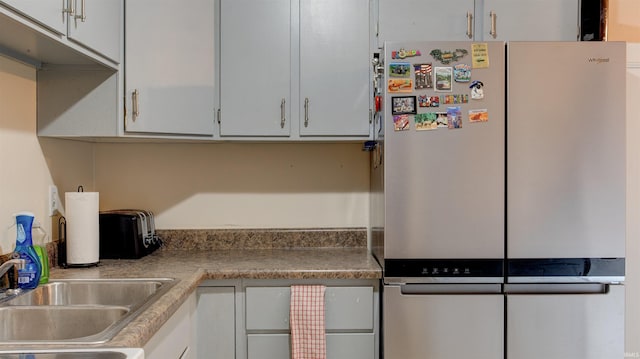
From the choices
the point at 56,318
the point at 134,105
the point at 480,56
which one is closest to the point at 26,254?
the point at 56,318

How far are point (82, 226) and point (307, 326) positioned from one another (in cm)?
96

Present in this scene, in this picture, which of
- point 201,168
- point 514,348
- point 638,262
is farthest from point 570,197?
point 201,168

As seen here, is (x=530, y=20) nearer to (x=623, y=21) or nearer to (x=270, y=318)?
(x=623, y=21)

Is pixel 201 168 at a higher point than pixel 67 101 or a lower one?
lower

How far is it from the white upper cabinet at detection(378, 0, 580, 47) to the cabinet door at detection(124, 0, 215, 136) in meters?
0.77

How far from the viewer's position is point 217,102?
80.3 inches

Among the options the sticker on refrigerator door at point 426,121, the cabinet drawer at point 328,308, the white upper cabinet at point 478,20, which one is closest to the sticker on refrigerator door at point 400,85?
the sticker on refrigerator door at point 426,121

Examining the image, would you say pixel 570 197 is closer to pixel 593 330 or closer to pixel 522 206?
pixel 522 206

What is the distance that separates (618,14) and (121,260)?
2590mm

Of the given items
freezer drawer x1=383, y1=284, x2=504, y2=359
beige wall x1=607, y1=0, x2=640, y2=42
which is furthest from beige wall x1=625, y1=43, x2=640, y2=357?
freezer drawer x1=383, y1=284, x2=504, y2=359

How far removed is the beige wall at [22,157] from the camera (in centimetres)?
161

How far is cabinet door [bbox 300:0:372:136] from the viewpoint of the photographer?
203 cm

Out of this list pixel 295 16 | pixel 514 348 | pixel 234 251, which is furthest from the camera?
pixel 234 251

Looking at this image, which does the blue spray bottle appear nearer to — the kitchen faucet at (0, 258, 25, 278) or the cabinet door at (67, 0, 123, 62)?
the kitchen faucet at (0, 258, 25, 278)
